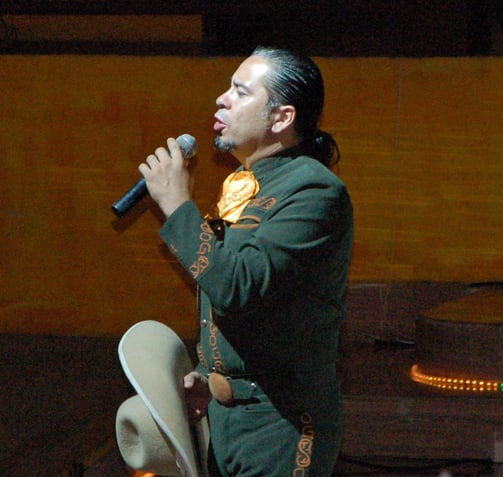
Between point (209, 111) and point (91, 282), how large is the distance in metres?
1.06

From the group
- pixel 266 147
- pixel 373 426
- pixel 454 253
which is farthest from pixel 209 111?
pixel 266 147

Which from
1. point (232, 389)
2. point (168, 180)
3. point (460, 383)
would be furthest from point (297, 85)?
point (460, 383)

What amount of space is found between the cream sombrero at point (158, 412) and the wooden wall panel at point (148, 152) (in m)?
2.93

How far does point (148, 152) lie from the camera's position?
217 inches

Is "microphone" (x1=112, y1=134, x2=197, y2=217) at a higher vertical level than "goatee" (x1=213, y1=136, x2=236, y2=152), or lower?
lower

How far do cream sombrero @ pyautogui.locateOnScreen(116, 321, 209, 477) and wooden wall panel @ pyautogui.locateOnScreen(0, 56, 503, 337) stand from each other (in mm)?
2932

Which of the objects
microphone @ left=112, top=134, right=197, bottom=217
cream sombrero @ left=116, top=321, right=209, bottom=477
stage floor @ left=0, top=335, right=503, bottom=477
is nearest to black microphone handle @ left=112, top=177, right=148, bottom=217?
microphone @ left=112, top=134, right=197, bottom=217

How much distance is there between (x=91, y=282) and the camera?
18.5 ft

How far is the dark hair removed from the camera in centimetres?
219

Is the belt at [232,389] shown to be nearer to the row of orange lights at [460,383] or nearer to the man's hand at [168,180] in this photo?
the man's hand at [168,180]

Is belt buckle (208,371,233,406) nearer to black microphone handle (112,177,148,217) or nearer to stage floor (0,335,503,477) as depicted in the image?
black microphone handle (112,177,148,217)

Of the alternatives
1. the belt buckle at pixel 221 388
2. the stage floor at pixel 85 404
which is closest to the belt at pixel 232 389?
the belt buckle at pixel 221 388

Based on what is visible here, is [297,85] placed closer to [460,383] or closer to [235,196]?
[235,196]

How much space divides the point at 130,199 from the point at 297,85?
15.7 inches
